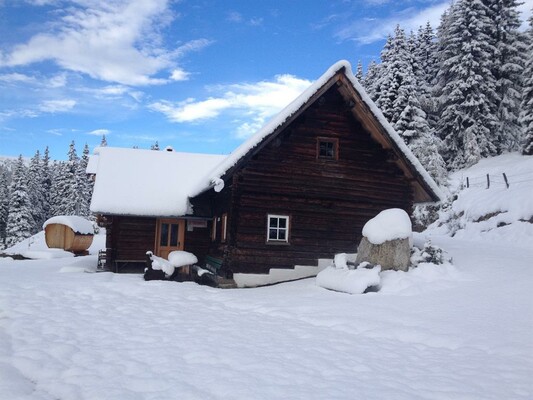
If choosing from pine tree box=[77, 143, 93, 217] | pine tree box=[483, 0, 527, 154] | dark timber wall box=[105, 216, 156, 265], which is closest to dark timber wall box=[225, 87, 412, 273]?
dark timber wall box=[105, 216, 156, 265]

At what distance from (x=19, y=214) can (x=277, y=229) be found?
156 feet

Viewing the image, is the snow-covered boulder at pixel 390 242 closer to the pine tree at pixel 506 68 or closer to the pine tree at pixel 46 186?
the pine tree at pixel 506 68

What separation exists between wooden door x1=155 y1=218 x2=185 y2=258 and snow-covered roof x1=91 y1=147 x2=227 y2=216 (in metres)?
1.09

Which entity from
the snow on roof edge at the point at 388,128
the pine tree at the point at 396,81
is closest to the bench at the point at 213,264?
the snow on roof edge at the point at 388,128

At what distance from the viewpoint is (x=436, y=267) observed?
40.3ft

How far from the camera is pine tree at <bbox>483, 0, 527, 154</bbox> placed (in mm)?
33500

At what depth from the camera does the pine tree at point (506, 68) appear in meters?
33.5

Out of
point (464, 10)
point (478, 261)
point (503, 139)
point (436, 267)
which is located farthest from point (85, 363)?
point (464, 10)

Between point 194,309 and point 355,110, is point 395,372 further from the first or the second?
point 355,110

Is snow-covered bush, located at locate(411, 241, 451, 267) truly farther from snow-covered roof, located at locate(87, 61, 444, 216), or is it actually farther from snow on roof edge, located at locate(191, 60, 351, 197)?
snow on roof edge, located at locate(191, 60, 351, 197)

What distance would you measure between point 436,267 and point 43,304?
35.1 feet

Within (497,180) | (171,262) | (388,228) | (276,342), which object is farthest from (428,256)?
(497,180)

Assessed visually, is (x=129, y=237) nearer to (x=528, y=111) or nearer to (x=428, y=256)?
(x=428, y=256)

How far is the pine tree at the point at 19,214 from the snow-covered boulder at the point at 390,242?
5038cm
